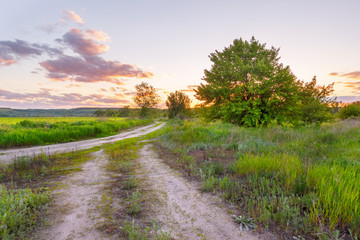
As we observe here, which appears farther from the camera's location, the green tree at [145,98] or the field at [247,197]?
the green tree at [145,98]

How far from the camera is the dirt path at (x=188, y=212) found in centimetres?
265

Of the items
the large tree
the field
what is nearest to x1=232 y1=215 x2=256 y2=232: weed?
the field

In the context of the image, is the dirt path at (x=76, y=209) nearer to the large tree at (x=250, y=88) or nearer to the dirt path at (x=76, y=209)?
the dirt path at (x=76, y=209)

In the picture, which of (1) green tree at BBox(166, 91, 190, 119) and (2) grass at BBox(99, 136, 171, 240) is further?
(1) green tree at BBox(166, 91, 190, 119)

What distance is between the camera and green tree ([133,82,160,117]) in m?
48.5

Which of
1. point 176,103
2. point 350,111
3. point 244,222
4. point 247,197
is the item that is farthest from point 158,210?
point 176,103

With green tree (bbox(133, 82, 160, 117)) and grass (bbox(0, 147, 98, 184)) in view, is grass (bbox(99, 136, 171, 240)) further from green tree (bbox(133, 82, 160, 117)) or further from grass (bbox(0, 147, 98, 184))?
green tree (bbox(133, 82, 160, 117))

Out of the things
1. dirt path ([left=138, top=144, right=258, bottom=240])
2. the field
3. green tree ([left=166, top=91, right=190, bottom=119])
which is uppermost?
green tree ([left=166, top=91, right=190, bottom=119])

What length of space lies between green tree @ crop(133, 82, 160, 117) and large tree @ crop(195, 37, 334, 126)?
31.9 m

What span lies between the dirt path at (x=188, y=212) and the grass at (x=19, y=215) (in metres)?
2.18

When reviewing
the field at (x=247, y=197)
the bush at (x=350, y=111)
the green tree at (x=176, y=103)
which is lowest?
the field at (x=247, y=197)

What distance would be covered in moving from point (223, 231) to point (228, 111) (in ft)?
50.2

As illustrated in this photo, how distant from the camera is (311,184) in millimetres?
3607

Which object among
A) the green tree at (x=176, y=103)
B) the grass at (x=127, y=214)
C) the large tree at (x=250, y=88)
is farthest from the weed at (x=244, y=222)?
the green tree at (x=176, y=103)
